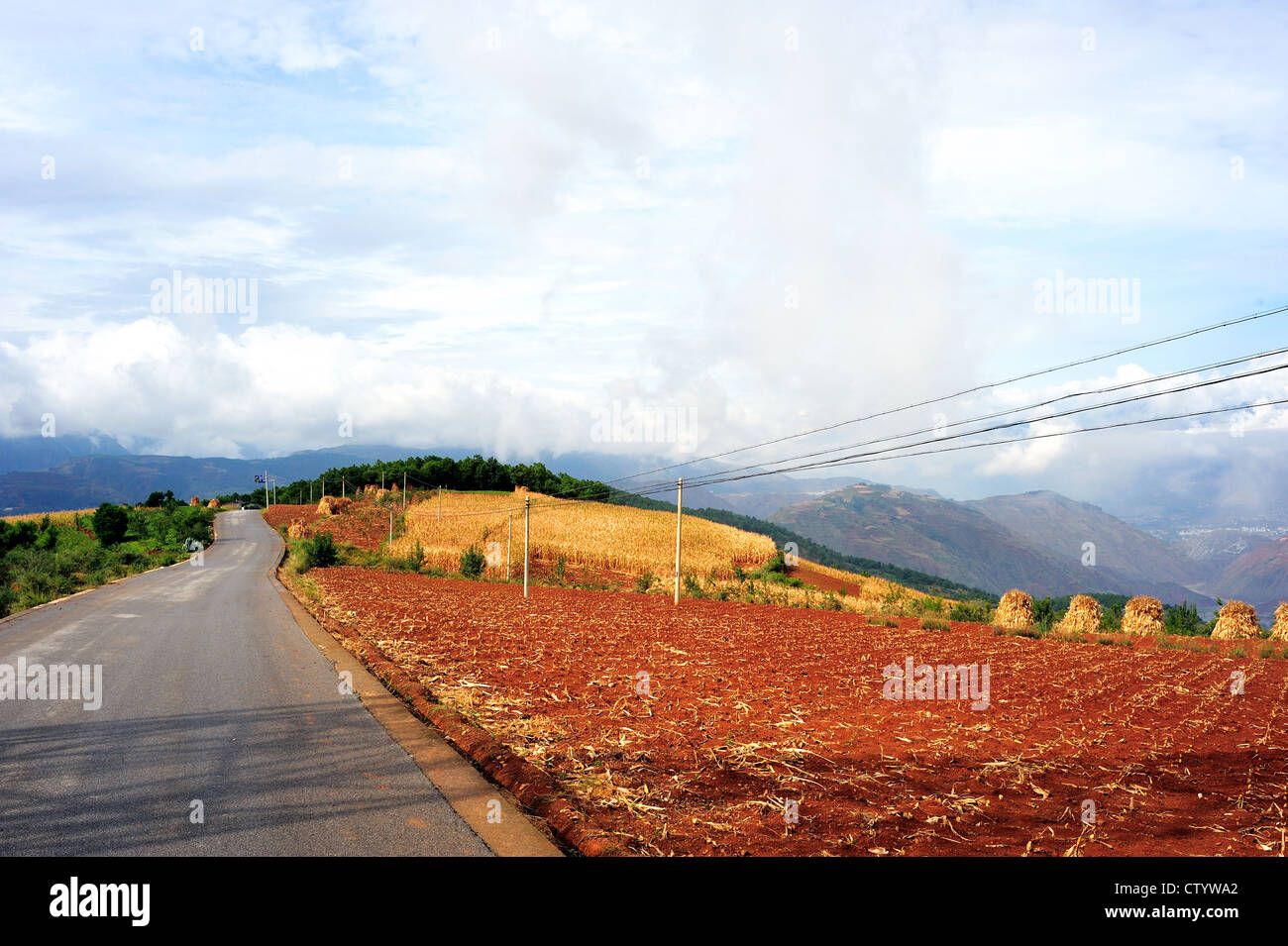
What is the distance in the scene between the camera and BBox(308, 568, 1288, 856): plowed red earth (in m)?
5.76

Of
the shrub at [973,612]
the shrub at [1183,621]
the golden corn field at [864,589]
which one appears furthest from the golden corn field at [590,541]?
the shrub at [1183,621]

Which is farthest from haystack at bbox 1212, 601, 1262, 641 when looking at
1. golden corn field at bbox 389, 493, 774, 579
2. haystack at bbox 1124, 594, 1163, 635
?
golden corn field at bbox 389, 493, 774, 579

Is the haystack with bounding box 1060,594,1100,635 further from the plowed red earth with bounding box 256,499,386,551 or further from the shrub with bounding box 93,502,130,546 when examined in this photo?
the shrub with bounding box 93,502,130,546

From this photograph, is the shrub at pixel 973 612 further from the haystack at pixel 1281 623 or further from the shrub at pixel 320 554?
the shrub at pixel 320 554

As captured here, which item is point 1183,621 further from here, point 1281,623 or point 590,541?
point 590,541

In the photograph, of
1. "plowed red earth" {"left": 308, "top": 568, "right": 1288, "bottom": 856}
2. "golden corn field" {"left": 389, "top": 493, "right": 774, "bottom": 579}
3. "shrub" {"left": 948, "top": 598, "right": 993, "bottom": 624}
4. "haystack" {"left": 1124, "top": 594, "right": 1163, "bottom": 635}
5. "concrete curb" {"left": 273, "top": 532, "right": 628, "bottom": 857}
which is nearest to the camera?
"concrete curb" {"left": 273, "top": 532, "right": 628, "bottom": 857}

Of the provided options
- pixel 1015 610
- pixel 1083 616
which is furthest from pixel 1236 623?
pixel 1015 610

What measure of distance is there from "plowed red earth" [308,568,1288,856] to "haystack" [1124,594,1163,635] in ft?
16.8

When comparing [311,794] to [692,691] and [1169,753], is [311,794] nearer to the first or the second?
[692,691]

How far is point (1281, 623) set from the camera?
20.0 metres

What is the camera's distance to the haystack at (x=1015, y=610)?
22.7 meters

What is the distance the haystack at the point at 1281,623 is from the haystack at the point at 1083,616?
418 centimetres

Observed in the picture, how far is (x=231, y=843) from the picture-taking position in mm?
5227
